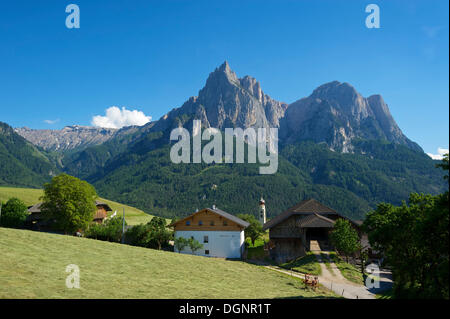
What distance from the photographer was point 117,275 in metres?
28.0

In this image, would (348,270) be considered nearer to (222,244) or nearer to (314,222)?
(314,222)

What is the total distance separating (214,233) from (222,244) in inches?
103

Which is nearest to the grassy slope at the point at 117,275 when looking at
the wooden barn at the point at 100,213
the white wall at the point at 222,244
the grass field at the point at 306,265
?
the grass field at the point at 306,265

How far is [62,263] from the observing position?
98.2 ft

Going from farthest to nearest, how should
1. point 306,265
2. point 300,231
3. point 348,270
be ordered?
point 300,231
point 306,265
point 348,270

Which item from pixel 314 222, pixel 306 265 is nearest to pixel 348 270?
pixel 306 265

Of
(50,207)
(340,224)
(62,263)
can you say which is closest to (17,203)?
(50,207)

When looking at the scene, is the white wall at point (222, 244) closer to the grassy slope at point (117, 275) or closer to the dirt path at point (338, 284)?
the dirt path at point (338, 284)

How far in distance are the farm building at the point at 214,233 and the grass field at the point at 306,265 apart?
1050cm

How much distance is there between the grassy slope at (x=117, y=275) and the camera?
21.3 meters

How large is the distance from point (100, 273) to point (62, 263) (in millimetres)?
5401
